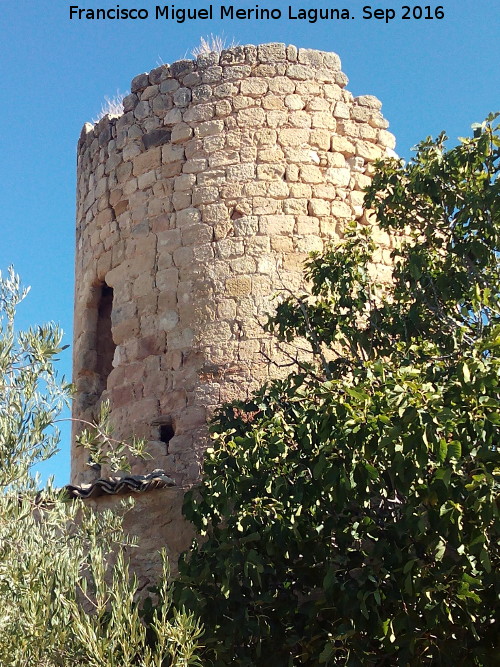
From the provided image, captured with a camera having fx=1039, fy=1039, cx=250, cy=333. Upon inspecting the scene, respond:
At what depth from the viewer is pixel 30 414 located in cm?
520

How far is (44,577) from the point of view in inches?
194

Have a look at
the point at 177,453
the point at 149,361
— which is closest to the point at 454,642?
the point at 177,453

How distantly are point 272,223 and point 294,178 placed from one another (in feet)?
1.43

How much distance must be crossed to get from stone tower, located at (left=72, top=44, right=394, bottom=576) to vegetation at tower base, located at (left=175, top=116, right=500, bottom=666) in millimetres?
705

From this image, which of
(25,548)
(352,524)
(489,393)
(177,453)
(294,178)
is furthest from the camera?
(294,178)

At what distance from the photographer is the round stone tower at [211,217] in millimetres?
7902

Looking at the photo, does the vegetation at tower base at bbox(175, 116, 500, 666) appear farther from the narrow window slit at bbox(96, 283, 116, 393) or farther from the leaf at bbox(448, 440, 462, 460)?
the narrow window slit at bbox(96, 283, 116, 393)

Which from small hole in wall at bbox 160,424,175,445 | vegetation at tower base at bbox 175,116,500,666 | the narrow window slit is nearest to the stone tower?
small hole in wall at bbox 160,424,175,445

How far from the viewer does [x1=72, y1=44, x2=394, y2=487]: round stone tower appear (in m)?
7.90

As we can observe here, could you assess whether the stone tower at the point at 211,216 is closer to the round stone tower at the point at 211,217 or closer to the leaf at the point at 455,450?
the round stone tower at the point at 211,217

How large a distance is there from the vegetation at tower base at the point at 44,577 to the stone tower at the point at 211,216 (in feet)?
8.22

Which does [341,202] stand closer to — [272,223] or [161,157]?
[272,223]

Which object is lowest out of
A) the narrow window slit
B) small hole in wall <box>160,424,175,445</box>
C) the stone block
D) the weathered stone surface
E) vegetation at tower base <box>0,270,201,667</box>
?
vegetation at tower base <box>0,270,201,667</box>

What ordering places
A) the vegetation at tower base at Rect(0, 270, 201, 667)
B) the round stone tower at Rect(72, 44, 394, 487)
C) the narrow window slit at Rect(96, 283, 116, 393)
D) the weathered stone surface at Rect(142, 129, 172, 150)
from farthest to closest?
the narrow window slit at Rect(96, 283, 116, 393)
the weathered stone surface at Rect(142, 129, 172, 150)
the round stone tower at Rect(72, 44, 394, 487)
the vegetation at tower base at Rect(0, 270, 201, 667)
